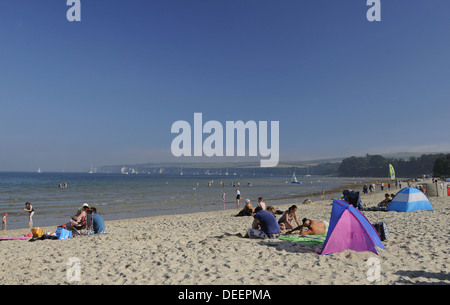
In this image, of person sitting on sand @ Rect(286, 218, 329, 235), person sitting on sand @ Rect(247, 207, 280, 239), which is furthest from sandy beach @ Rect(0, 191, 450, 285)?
person sitting on sand @ Rect(286, 218, 329, 235)

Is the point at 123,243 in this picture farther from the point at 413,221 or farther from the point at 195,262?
the point at 413,221

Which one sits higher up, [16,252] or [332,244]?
[332,244]

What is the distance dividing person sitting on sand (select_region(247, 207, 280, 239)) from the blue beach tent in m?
9.28

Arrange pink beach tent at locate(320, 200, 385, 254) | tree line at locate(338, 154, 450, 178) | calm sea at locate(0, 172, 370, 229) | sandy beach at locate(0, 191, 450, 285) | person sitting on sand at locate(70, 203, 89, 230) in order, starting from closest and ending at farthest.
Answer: sandy beach at locate(0, 191, 450, 285), pink beach tent at locate(320, 200, 385, 254), person sitting on sand at locate(70, 203, 89, 230), calm sea at locate(0, 172, 370, 229), tree line at locate(338, 154, 450, 178)

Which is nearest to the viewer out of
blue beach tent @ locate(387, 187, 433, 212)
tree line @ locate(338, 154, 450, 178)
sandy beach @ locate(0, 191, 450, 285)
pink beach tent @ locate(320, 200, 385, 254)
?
sandy beach @ locate(0, 191, 450, 285)

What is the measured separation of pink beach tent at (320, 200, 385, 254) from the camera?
21.5 feet

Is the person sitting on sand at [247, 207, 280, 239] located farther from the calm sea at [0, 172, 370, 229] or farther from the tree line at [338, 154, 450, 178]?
the tree line at [338, 154, 450, 178]

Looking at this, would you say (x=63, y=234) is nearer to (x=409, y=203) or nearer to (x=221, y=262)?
(x=221, y=262)

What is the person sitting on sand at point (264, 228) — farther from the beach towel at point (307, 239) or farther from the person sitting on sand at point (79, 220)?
the person sitting on sand at point (79, 220)

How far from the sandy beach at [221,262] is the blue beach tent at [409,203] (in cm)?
574

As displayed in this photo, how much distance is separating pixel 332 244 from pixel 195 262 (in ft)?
10.6

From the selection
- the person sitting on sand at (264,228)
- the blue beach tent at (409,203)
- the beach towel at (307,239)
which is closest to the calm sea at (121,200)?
the blue beach tent at (409,203)
